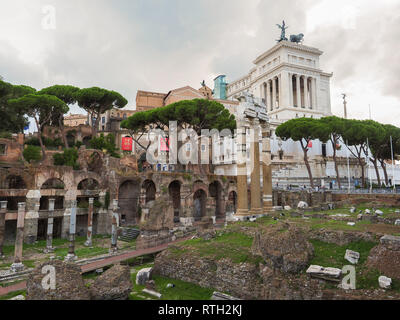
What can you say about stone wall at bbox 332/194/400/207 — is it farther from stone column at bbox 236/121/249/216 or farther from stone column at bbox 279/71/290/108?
stone column at bbox 279/71/290/108

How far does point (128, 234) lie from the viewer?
21.5 metres

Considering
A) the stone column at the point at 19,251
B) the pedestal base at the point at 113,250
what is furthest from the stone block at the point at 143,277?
the stone column at the point at 19,251

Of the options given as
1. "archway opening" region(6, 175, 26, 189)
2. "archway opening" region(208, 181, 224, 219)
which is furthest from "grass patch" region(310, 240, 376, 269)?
"archway opening" region(6, 175, 26, 189)

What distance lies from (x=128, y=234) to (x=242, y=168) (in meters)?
11.7

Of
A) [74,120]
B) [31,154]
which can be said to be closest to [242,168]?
[31,154]

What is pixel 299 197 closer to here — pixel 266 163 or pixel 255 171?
pixel 266 163

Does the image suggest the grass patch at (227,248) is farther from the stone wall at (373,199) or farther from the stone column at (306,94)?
the stone column at (306,94)

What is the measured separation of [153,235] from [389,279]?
1434 cm

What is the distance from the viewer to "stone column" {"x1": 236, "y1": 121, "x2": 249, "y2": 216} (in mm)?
15250

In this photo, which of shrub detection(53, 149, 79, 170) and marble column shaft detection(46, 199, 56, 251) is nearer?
marble column shaft detection(46, 199, 56, 251)

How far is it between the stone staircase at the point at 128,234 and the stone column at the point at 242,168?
998 cm

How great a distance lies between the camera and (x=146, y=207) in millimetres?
24000

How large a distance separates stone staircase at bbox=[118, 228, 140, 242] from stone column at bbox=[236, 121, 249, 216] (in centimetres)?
998

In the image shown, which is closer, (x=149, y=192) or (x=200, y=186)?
(x=200, y=186)
